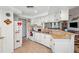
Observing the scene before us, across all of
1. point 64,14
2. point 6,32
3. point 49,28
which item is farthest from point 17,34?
point 64,14

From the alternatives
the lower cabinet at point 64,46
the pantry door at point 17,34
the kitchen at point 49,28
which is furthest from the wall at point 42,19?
the lower cabinet at point 64,46

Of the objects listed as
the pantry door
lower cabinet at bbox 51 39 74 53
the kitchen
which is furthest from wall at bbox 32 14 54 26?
lower cabinet at bbox 51 39 74 53

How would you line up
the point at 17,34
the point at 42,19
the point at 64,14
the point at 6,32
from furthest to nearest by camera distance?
the point at 42,19 < the point at 17,34 < the point at 64,14 < the point at 6,32

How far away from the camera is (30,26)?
8.34 m

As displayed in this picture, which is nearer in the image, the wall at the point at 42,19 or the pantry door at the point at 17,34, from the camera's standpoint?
the pantry door at the point at 17,34

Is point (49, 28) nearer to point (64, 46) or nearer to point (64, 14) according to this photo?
point (64, 14)

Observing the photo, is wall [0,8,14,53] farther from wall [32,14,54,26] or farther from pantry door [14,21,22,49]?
wall [32,14,54,26]

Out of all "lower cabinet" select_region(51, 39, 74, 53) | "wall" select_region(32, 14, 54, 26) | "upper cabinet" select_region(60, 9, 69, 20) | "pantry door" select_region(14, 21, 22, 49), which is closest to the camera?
"lower cabinet" select_region(51, 39, 74, 53)

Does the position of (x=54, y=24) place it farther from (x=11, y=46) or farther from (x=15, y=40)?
(x=11, y=46)

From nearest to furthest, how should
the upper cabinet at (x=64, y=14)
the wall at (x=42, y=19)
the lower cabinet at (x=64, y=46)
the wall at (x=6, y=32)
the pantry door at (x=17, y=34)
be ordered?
the lower cabinet at (x=64, y=46) → the wall at (x=6, y=32) → the upper cabinet at (x=64, y=14) → the pantry door at (x=17, y=34) → the wall at (x=42, y=19)

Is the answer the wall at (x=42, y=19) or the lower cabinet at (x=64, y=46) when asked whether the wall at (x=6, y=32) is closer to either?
the lower cabinet at (x=64, y=46)

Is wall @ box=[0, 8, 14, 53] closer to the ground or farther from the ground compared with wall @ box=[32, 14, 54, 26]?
closer to the ground
